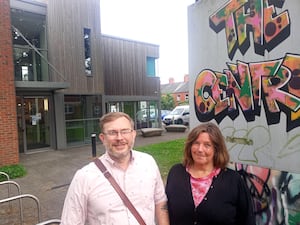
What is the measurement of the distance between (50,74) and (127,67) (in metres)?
6.86

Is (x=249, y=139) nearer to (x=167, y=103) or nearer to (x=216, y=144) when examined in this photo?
(x=216, y=144)

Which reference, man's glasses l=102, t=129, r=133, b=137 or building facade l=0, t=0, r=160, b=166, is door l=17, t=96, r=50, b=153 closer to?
building facade l=0, t=0, r=160, b=166

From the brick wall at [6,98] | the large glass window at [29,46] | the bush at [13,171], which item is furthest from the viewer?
the large glass window at [29,46]

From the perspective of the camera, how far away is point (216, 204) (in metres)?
2.19

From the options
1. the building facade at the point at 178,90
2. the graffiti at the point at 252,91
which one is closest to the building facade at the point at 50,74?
the graffiti at the point at 252,91

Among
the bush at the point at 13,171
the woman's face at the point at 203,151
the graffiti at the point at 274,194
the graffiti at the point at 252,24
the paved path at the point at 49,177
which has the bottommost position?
the paved path at the point at 49,177

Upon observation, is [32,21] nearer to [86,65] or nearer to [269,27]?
[86,65]

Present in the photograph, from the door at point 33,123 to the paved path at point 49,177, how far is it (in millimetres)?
610

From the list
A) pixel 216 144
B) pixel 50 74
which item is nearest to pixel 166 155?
pixel 50 74

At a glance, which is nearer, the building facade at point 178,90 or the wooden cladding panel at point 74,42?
the wooden cladding panel at point 74,42

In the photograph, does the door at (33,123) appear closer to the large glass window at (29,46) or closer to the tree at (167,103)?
the large glass window at (29,46)

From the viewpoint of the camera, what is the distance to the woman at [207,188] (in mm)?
2203

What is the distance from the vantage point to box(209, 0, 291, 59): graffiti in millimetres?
3084

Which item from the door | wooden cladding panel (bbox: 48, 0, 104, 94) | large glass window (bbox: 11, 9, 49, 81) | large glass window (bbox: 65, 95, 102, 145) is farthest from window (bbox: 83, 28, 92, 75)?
the door
